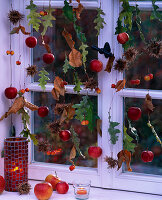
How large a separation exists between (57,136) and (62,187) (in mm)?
265

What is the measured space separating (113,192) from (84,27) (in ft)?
→ 2.47

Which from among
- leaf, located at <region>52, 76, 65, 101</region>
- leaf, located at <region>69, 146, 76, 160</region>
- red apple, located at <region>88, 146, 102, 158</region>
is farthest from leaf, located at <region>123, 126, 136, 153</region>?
leaf, located at <region>52, 76, 65, 101</region>

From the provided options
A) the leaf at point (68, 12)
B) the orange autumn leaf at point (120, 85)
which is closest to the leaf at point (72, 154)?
the orange autumn leaf at point (120, 85)

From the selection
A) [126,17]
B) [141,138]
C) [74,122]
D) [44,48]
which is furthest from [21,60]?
[141,138]

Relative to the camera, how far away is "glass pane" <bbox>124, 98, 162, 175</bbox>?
1457mm

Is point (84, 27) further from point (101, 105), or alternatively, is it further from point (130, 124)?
point (130, 124)

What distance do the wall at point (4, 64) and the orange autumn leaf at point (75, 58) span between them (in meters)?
0.36

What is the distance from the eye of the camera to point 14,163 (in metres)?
1.53

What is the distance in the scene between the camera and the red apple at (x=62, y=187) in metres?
1.47

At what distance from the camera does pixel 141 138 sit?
150 cm

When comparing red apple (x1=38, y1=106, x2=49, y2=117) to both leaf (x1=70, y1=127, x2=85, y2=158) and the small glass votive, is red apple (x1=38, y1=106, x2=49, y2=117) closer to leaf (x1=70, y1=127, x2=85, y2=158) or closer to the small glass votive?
leaf (x1=70, y1=127, x2=85, y2=158)

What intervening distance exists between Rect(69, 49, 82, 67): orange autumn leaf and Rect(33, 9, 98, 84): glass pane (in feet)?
0.29

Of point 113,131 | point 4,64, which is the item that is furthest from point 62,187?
point 4,64

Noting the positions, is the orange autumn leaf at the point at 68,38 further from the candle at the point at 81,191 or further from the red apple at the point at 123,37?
the candle at the point at 81,191
